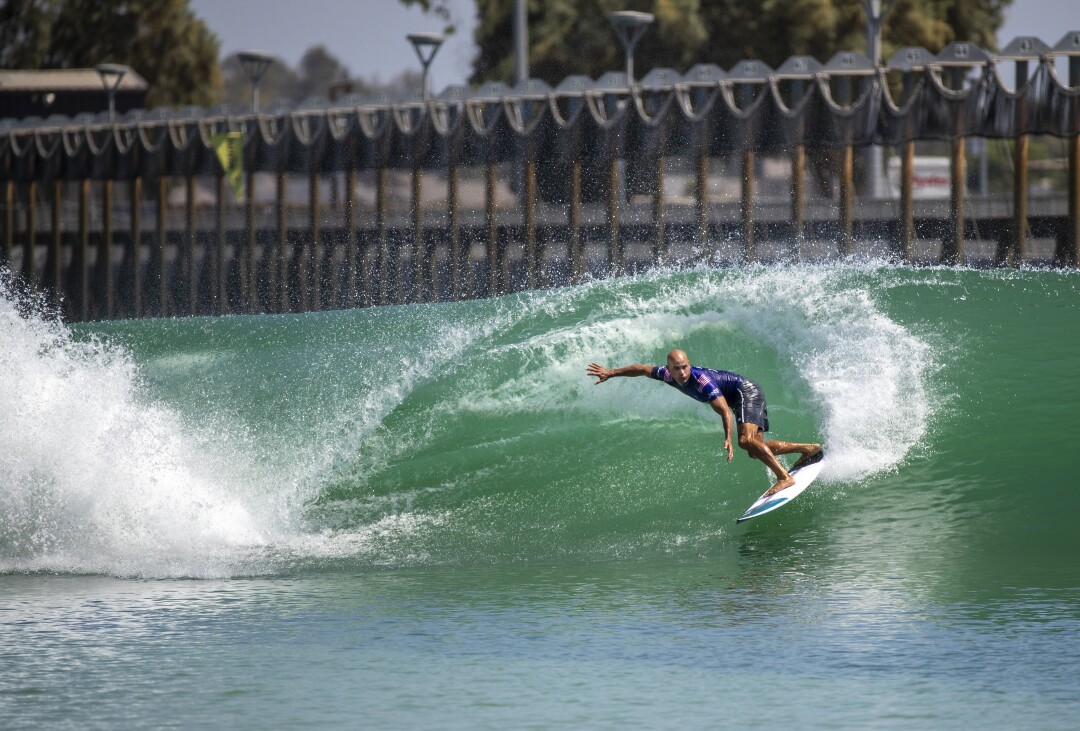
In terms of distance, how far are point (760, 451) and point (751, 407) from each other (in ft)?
1.06

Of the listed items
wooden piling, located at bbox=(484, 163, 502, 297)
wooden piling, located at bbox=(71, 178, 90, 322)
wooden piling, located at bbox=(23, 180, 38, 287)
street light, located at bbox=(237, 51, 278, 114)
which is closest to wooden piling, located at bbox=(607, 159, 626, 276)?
wooden piling, located at bbox=(484, 163, 502, 297)

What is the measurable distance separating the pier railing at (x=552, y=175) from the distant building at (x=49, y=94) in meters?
9.81

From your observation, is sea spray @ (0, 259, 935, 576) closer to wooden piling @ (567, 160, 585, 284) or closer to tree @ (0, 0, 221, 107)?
wooden piling @ (567, 160, 585, 284)

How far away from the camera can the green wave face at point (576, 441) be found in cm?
1088

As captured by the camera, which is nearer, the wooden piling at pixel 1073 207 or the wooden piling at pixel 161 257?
the wooden piling at pixel 1073 207

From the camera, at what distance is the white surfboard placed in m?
11.2

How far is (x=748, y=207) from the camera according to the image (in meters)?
21.8

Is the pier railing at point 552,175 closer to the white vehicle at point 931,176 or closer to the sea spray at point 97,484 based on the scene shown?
the white vehicle at point 931,176

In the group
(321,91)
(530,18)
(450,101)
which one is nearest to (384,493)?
(450,101)

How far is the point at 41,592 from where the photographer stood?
9586mm

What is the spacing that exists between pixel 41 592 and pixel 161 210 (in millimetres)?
21296

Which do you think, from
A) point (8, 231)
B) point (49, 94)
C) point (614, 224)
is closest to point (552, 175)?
point (614, 224)

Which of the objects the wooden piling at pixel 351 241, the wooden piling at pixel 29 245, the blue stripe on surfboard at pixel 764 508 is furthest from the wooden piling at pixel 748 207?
the wooden piling at pixel 29 245

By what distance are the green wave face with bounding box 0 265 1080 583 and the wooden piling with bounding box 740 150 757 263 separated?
4.95 m
